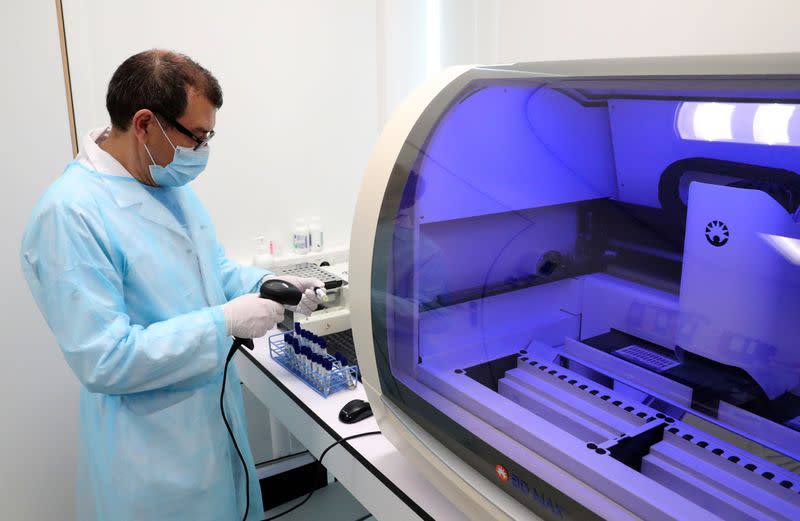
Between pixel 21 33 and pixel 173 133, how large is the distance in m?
0.85

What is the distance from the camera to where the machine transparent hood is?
32.9 inches

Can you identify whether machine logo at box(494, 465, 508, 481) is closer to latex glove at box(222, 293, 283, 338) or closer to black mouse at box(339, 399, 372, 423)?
black mouse at box(339, 399, 372, 423)

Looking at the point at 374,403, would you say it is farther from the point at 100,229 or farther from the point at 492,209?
the point at 100,229

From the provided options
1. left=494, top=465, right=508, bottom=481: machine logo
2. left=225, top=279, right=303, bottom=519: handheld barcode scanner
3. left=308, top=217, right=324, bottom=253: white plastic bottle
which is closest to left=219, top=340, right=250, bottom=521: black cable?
left=225, top=279, right=303, bottom=519: handheld barcode scanner

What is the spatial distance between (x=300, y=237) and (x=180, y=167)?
3.26 feet

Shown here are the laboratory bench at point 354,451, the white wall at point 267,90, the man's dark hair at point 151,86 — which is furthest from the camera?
the white wall at point 267,90

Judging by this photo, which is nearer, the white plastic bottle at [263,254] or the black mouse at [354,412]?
the black mouse at [354,412]

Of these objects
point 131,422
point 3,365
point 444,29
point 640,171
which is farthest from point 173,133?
point 444,29

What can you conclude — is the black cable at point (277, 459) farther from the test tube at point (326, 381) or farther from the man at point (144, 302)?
the test tube at point (326, 381)

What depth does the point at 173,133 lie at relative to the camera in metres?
1.31

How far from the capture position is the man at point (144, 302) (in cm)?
118

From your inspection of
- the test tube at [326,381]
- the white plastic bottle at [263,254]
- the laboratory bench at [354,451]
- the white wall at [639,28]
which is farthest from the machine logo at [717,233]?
the white plastic bottle at [263,254]

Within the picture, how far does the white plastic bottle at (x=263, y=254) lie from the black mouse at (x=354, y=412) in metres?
0.95

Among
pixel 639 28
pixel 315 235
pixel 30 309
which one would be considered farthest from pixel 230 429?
pixel 639 28
